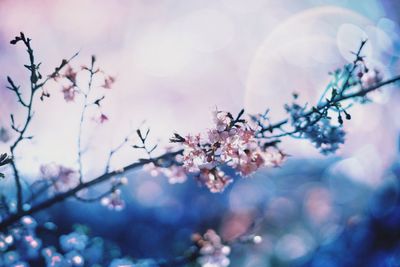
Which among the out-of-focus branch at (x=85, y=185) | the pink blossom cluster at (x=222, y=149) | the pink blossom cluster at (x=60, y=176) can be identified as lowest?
the pink blossom cluster at (x=222, y=149)

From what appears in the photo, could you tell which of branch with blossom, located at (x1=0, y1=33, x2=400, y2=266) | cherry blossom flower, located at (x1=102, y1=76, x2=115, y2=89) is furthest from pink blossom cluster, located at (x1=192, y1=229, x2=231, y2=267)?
cherry blossom flower, located at (x1=102, y1=76, x2=115, y2=89)

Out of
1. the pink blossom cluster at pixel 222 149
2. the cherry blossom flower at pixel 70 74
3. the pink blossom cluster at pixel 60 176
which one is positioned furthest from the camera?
the pink blossom cluster at pixel 60 176

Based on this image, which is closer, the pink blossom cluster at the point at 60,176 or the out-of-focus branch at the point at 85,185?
the out-of-focus branch at the point at 85,185

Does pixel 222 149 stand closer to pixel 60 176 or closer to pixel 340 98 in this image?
pixel 340 98

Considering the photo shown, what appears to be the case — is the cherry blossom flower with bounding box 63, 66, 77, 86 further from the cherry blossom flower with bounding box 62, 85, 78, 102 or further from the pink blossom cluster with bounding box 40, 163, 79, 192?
the pink blossom cluster with bounding box 40, 163, 79, 192

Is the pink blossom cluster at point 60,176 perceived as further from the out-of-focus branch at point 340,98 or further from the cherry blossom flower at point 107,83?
the out-of-focus branch at point 340,98

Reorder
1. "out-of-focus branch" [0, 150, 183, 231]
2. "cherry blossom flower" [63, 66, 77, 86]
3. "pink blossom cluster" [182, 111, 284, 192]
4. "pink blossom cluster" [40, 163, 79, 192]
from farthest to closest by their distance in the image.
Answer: "pink blossom cluster" [40, 163, 79, 192]
"cherry blossom flower" [63, 66, 77, 86]
"out-of-focus branch" [0, 150, 183, 231]
"pink blossom cluster" [182, 111, 284, 192]

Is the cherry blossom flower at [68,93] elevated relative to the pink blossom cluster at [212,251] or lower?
elevated

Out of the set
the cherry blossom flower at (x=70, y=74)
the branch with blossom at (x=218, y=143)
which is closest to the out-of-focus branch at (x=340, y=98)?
the branch with blossom at (x=218, y=143)

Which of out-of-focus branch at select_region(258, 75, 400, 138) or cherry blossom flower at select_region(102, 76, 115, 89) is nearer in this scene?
out-of-focus branch at select_region(258, 75, 400, 138)

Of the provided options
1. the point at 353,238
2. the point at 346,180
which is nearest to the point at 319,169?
the point at 346,180
